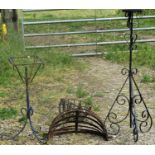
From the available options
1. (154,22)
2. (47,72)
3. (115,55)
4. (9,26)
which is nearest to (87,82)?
(47,72)

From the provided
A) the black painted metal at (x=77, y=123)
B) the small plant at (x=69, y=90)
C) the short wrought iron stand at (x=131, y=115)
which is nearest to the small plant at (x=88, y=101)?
the short wrought iron stand at (x=131, y=115)

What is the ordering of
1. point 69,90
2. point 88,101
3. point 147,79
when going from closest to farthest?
point 88,101 < point 69,90 < point 147,79

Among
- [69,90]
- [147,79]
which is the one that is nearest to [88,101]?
[69,90]

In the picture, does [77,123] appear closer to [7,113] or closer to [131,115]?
[131,115]

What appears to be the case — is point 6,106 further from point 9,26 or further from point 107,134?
point 9,26

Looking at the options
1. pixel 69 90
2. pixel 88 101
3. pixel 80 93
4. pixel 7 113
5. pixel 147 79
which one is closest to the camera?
pixel 7 113

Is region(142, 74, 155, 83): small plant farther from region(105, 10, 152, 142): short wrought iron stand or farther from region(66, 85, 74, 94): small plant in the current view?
region(105, 10, 152, 142): short wrought iron stand

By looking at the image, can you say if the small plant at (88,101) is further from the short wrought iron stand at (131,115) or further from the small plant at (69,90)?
the small plant at (69,90)

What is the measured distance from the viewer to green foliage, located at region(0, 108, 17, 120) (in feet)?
15.8

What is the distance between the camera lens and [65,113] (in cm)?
415

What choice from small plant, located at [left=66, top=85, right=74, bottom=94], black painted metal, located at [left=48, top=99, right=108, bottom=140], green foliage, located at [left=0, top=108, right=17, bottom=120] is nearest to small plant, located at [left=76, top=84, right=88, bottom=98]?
small plant, located at [left=66, top=85, right=74, bottom=94]

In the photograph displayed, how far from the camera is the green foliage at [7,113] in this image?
481 cm

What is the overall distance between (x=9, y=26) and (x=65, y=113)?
5.37 metres

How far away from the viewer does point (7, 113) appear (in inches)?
194
